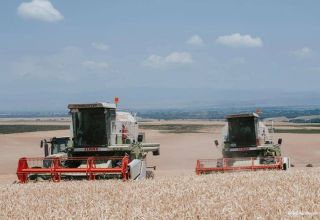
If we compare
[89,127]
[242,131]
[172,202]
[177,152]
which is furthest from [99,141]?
[177,152]

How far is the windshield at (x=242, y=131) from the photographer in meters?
27.8

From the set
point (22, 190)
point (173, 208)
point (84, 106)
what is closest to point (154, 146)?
point (84, 106)

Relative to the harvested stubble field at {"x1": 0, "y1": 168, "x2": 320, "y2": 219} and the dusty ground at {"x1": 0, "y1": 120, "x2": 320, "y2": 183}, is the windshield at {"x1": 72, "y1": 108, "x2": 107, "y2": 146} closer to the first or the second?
the harvested stubble field at {"x1": 0, "y1": 168, "x2": 320, "y2": 219}

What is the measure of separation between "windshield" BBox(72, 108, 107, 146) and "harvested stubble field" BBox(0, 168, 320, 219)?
8126 mm

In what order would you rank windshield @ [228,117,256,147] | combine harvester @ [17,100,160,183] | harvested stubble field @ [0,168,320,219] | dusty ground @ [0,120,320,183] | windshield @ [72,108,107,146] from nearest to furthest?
harvested stubble field @ [0,168,320,219], combine harvester @ [17,100,160,183], windshield @ [72,108,107,146], windshield @ [228,117,256,147], dusty ground @ [0,120,320,183]

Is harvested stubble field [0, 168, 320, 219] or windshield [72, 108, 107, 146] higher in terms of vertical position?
windshield [72, 108, 107, 146]

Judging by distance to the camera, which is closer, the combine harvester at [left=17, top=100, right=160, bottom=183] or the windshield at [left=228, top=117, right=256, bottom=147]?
the combine harvester at [left=17, top=100, right=160, bottom=183]

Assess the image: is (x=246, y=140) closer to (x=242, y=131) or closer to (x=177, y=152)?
(x=242, y=131)

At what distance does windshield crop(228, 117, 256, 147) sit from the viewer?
1093 inches

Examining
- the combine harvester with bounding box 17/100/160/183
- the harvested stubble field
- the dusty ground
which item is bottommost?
the dusty ground

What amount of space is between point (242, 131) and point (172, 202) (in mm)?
18199

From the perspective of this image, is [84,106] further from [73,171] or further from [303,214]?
[303,214]

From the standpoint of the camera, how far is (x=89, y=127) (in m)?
22.6

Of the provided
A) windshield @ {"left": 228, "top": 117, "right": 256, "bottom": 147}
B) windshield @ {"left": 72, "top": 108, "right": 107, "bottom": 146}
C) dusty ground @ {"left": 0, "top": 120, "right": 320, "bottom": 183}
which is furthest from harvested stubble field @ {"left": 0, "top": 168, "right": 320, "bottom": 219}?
dusty ground @ {"left": 0, "top": 120, "right": 320, "bottom": 183}
